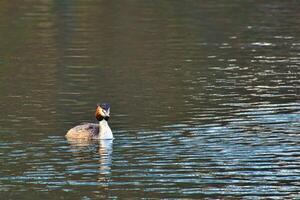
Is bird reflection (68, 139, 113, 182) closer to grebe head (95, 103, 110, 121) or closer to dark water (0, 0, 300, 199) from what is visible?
dark water (0, 0, 300, 199)

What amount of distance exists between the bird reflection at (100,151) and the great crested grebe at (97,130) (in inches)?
4.2

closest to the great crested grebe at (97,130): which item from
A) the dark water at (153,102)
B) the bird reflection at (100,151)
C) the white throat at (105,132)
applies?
the white throat at (105,132)

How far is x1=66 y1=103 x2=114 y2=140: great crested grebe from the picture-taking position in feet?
84.7

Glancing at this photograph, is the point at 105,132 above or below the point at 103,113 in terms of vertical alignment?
below

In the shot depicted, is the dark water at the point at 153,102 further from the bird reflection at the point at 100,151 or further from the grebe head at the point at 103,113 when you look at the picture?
the grebe head at the point at 103,113

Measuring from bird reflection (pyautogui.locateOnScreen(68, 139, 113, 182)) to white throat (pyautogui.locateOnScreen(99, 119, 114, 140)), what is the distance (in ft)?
0.27

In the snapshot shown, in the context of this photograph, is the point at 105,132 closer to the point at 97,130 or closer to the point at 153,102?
the point at 97,130

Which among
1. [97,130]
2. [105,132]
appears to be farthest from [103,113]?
[105,132]

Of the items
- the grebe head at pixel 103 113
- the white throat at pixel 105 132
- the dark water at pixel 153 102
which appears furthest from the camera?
the grebe head at pixel 103 113

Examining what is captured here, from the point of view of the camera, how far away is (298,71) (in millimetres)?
35844

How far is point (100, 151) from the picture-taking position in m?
25.0

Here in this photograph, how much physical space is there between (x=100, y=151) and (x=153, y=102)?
231 inches

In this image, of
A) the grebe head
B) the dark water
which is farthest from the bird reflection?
the grebe head

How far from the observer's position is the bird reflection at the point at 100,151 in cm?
2272
